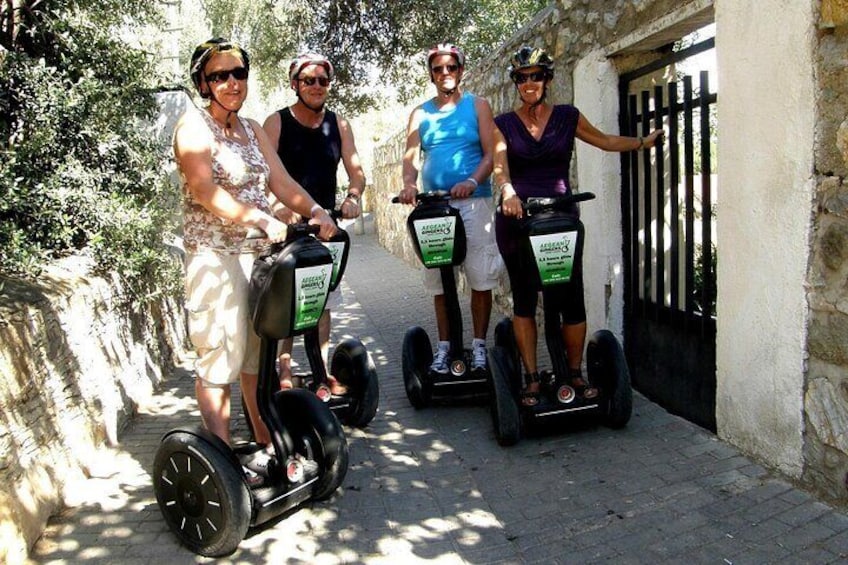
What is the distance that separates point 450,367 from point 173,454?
79.7 inches

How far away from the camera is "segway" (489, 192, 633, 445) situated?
3779 mm

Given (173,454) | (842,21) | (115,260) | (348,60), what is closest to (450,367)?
(173,454)

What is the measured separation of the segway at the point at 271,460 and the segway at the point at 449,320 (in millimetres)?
1242

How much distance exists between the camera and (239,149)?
10.9 feet

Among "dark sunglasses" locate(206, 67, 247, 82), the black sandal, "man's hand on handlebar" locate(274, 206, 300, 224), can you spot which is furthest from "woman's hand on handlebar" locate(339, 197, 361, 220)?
the black sandal

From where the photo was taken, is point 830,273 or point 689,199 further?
point 689,199

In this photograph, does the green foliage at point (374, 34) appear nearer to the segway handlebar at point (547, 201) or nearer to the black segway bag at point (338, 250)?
the black segway bag at point (338, 250)

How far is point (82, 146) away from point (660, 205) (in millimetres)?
3897

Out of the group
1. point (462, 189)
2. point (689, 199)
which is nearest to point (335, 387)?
point (462, 189)

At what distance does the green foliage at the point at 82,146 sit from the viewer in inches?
183

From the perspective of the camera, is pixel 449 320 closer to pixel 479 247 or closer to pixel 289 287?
pixel 479 247

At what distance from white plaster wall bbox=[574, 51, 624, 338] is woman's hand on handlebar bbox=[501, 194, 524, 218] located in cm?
142

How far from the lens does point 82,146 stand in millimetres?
5211

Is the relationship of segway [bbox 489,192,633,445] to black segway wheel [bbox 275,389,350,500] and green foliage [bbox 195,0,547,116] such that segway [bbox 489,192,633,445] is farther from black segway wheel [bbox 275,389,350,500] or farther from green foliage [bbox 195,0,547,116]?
green foliage [bbox 195,0,547,116]
